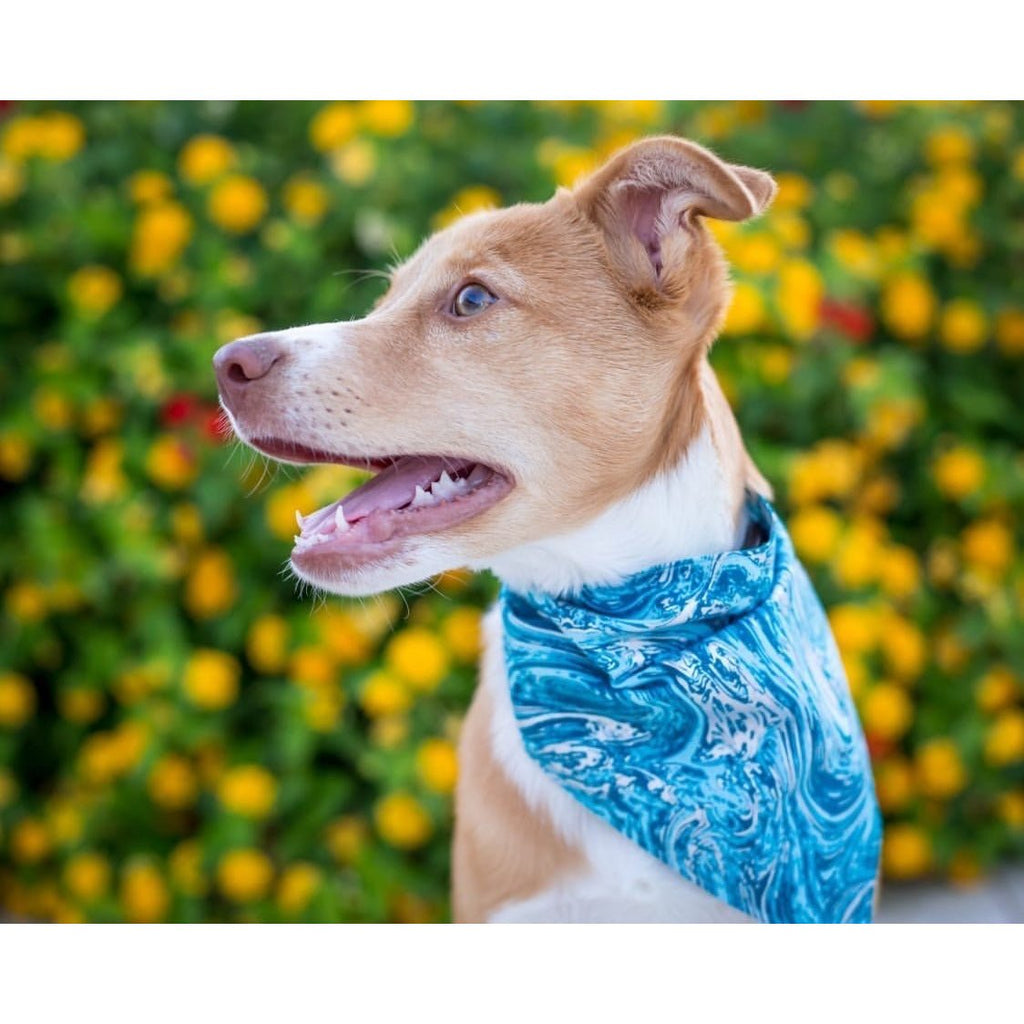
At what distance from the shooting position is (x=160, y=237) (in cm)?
331

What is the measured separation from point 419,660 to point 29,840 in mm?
1397

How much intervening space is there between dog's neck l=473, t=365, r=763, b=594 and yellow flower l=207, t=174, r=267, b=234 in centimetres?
172

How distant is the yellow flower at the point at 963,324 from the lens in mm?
3402

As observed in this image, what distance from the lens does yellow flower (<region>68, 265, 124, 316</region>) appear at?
3312 millimetres

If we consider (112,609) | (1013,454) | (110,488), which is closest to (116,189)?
(110,488)

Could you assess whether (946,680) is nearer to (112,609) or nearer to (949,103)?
(949,103)

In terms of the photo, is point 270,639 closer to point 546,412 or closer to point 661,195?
point 546,412

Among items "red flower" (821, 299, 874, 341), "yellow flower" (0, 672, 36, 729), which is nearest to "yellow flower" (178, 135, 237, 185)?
"yellow flower" (0, 672, 36, 729)

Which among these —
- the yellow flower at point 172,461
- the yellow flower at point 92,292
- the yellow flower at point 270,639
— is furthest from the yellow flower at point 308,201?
the yellow flower at point 270,639

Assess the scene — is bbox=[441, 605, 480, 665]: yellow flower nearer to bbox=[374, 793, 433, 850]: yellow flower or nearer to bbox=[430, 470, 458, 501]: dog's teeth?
bbox=[374, 793, 433, 850]: yellow flower

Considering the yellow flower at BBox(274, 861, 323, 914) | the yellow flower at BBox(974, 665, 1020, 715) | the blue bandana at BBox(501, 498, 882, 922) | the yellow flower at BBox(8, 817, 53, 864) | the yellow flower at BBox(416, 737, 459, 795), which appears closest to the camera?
the blue bandana at BBox(501, 498, 882, 922)

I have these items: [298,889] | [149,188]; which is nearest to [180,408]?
[149,188]

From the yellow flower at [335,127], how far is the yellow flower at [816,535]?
64.1 inches
